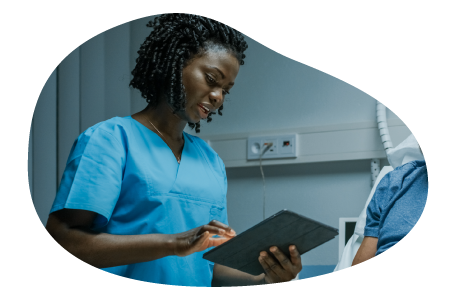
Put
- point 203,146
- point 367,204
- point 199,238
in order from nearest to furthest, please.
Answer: point 199,238, point 203,146, point 367,204

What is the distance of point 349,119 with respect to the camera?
1.46 m

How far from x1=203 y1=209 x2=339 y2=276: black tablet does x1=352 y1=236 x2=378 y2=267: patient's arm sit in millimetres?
252

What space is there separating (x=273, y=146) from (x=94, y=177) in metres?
0.94

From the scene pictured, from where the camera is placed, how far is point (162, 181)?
29.1 inches

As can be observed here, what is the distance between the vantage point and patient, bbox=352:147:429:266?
85 cm

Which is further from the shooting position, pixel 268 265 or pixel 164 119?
pixel 164 119

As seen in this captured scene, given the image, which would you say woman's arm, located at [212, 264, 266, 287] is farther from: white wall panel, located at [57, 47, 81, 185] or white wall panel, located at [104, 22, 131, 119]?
white wall panel, located at [104, 22, 131, 119]

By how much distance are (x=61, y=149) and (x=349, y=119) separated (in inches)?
36.6

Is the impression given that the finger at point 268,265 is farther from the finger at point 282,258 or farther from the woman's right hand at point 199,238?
the woman's right hand at point 199,238

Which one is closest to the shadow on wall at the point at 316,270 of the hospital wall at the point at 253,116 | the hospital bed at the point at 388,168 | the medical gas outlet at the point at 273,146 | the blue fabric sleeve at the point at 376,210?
the hospital wall at the point at 253,116

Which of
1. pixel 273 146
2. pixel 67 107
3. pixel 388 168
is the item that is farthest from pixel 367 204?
pixel 67 107

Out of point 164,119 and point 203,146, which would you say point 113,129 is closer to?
point 164,119

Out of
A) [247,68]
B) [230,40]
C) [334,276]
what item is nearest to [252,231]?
[334,276]

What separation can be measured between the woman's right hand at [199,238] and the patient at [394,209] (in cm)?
40
